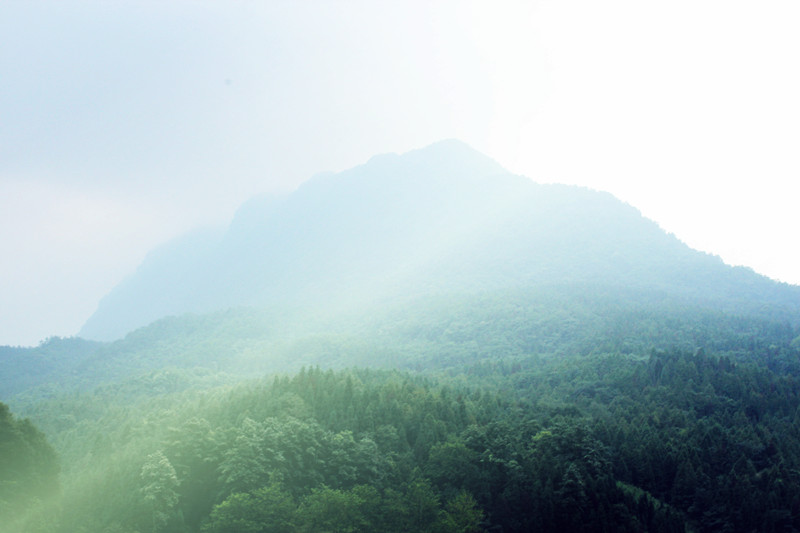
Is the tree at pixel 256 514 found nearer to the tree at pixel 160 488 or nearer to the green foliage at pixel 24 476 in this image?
the tree at pixel 160 488

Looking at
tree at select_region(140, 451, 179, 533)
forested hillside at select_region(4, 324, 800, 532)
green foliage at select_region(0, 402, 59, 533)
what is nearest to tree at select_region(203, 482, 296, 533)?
forested hillside at select_region(4, 324, 800, 532)

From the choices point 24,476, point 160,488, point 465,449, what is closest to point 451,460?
point 465,449

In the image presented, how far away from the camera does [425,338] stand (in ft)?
442

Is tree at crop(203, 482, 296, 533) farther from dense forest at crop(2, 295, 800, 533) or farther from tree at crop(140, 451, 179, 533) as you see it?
tree at crop(140, 451, 179, 533)

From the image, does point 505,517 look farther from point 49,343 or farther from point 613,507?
point 49,343

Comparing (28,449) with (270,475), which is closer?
(270,475)

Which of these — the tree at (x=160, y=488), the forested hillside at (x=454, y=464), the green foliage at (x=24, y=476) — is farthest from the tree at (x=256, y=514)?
the green foliage at (x=24, y=476)

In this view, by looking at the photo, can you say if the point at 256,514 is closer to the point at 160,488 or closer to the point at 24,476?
the point at 160,488

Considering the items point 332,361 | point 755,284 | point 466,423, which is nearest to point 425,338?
point 332,361

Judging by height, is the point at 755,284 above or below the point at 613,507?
above

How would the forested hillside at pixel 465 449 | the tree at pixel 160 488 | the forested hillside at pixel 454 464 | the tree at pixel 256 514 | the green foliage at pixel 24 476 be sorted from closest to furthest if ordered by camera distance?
the tree at pixel 256 514 < the forested hillside at pixel 454 464 < the forested hillside at pixel 465 449 < the tree at pixel 160 488 < the green foliage at pixel 24 476

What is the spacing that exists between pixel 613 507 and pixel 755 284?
6125 inches

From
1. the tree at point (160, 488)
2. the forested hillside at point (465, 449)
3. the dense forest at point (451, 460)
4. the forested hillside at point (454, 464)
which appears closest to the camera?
the forested hillside at point (454, 464)

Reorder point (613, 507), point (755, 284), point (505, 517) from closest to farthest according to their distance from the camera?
point (613, 507) < point (505, 517) < point (755, 284)
